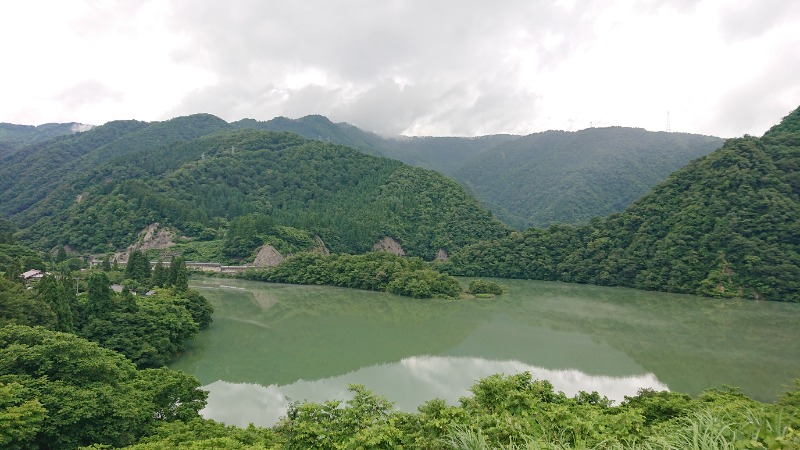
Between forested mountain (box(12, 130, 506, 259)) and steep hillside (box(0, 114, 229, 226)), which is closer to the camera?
forested mountain (box(12, 130, 506, 259))

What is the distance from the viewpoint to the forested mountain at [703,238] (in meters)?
43.2

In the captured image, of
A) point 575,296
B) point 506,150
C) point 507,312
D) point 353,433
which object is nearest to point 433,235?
point 575,296

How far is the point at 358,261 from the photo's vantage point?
4875 centimetres

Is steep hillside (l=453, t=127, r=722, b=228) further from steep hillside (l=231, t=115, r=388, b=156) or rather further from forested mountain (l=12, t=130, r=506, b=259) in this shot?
steep hillside (l=231, t=115, r=388, b=156)

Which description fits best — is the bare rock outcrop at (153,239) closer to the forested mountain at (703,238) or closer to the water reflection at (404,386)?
the forested mountain at (703,238)

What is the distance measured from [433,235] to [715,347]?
1935 inches

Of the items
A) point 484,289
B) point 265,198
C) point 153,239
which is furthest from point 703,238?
point 265,198

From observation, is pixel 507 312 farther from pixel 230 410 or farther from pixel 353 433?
pixel 353 433

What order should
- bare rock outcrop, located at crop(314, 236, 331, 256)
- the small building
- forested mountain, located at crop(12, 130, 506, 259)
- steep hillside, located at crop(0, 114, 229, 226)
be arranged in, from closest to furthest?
1. the small building
2. bare rock outcrop, located at crop(314, 236, 331, 256)
3. forested mountain, located at crop(12, 130, 506, 259)
4. steep hillside, located at crop(0, 114, 229, 226)

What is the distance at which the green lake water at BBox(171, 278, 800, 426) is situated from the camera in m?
19.5

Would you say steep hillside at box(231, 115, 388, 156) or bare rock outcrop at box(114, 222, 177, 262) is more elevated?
steep hillside at box(231, 115, 388, 156)

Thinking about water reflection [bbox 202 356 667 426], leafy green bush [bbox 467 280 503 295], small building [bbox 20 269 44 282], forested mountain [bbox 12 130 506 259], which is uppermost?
forested mountain [bbox 12 130 506 259]

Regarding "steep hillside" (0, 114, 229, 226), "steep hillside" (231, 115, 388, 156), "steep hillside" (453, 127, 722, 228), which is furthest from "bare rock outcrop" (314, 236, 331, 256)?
"steep hillside" (231, 115, 388, 156)

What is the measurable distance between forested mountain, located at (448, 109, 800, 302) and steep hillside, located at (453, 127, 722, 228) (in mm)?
46201
